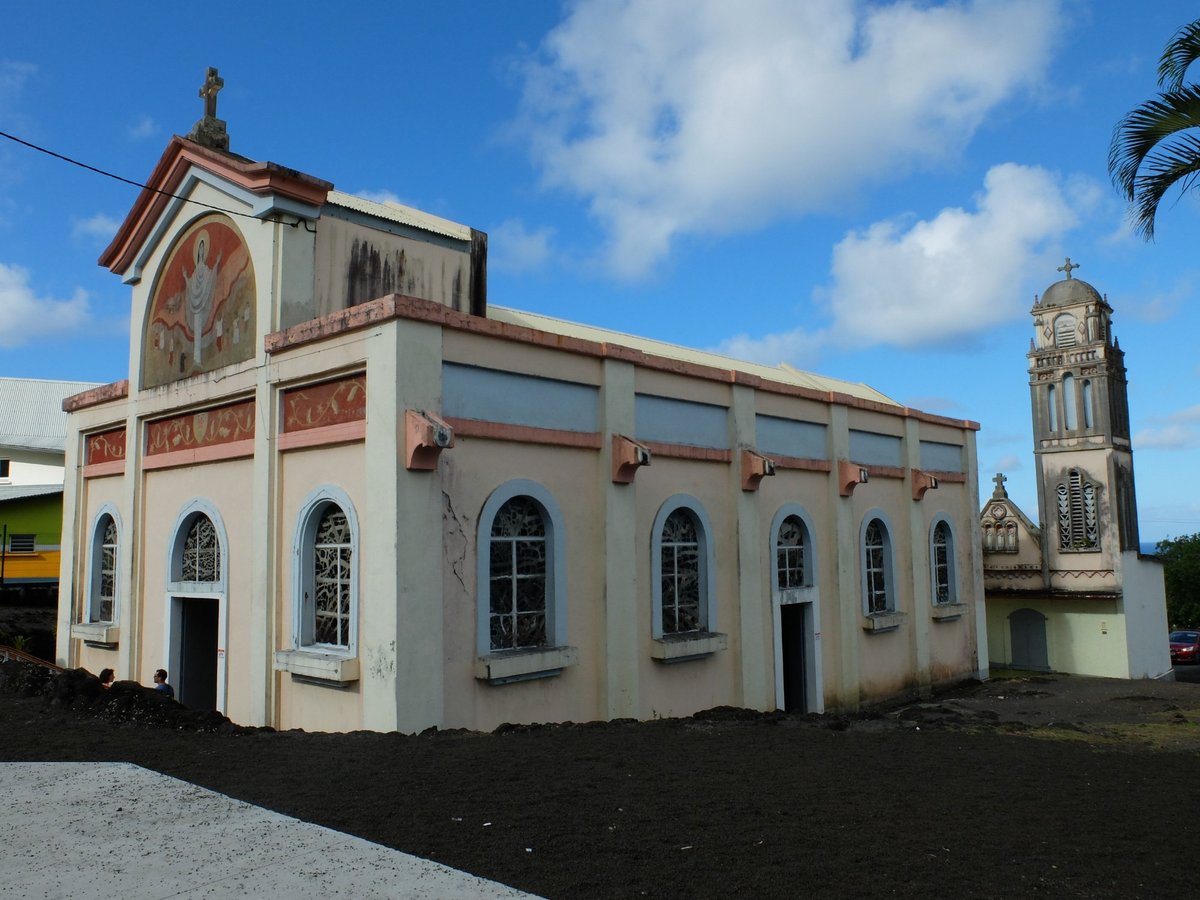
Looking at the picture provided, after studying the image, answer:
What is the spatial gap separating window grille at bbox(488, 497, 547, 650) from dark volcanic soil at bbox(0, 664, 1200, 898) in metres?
1.30

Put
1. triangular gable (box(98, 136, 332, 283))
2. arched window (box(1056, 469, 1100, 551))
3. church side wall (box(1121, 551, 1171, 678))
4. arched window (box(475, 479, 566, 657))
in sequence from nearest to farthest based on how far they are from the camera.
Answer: arched window (box(475, 479, 566, 657)) < triangular gable (box(98, 136, 332, 283)) < church side wall (box(1121, 551, 1171, 678)) < arched window (box(1056, 469, 1100, 551))

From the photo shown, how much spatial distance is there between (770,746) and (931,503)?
35.7ft

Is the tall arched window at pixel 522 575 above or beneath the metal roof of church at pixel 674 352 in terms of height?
beneath

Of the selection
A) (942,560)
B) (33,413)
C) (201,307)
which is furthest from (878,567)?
(33,413)

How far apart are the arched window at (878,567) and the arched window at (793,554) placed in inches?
76.7

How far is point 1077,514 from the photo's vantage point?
2248 centimetres

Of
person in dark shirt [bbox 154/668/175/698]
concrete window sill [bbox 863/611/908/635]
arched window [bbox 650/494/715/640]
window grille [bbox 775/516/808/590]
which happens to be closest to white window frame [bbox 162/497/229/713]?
person in dark shirt [bbox 154/668/175/698]

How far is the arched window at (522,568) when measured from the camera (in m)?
9.98

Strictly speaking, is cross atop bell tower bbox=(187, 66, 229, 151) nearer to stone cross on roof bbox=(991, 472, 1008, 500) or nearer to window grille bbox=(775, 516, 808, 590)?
window grille bbox=(775, 516, 808, 590)

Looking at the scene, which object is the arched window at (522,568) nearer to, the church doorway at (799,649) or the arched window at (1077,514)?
the church doorway at (799,649)

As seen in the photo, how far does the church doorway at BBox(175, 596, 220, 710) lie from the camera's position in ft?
41.5

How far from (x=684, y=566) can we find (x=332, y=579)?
4809 mm

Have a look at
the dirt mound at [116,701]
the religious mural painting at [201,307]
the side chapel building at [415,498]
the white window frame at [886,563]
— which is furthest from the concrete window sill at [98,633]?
the white window frame at [886,563]

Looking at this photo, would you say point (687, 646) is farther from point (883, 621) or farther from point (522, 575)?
point (883, 621)
